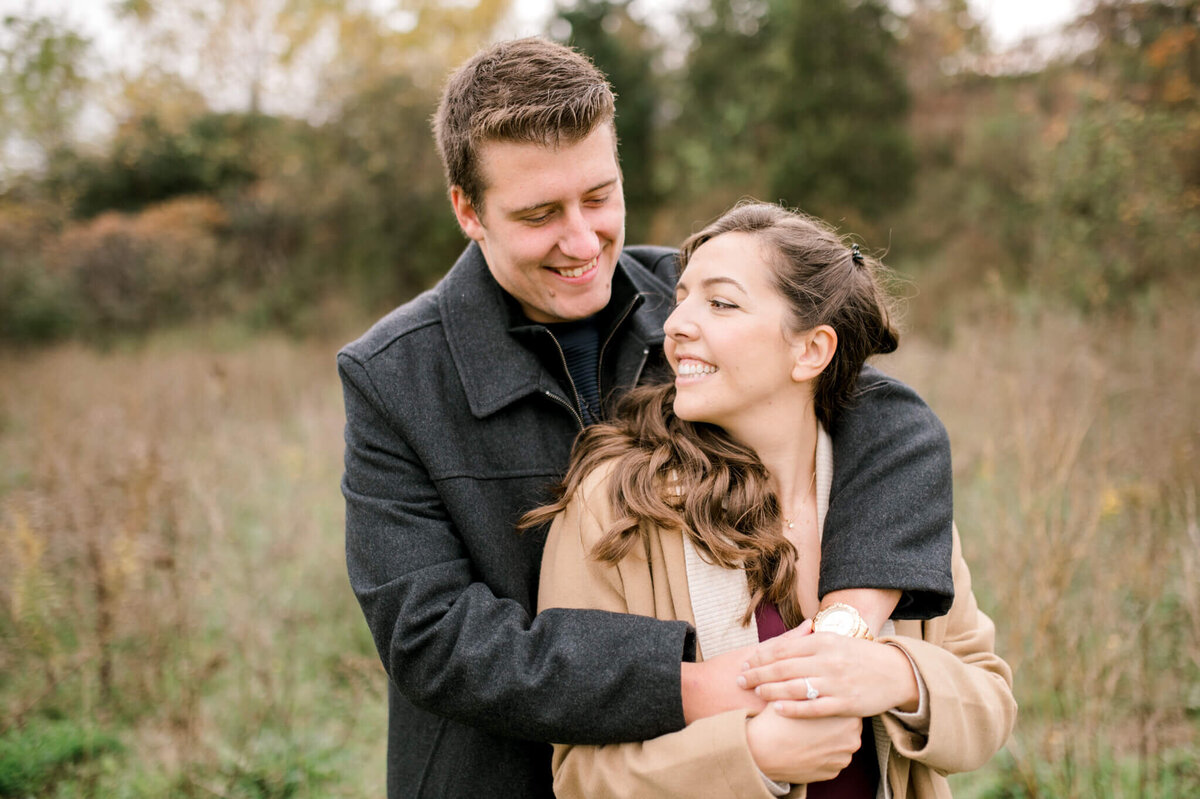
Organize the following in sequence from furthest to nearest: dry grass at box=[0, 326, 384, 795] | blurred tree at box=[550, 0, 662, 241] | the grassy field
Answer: blurred tree at box=[550, 0, 662, 241] → dry grass at box=[0, 326, 384, 795] → the grassy field

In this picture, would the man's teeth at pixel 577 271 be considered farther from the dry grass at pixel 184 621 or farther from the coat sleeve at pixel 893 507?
the dry grass at pixel 184 621

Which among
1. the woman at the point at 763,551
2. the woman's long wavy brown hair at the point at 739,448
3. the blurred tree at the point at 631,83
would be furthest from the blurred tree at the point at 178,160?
the woman at the point at 763,551

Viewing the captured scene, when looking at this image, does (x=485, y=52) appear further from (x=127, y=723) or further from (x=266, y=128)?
(x=266, y=128)

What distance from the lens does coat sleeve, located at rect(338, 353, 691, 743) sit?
1666 millimetres

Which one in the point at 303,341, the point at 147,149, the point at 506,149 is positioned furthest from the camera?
the point at 147,149

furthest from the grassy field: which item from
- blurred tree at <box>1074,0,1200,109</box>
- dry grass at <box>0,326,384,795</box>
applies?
blurred tree at <box>1074,0,1200,109</box>

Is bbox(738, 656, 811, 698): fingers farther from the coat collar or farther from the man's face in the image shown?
the man's face

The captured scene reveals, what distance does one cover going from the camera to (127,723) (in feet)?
13.0

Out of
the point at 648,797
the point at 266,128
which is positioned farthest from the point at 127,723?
the point at 266,128

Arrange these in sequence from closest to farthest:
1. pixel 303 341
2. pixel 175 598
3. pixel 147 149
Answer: pixel 175 598 → pixel 303 341 → pixel 147 149

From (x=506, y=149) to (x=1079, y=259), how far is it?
32.8 feet

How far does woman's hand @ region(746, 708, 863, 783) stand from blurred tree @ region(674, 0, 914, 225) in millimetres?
13535

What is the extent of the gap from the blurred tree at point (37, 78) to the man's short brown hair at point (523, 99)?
1118 centimetres

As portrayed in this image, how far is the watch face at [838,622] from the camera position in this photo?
171 centimetres
